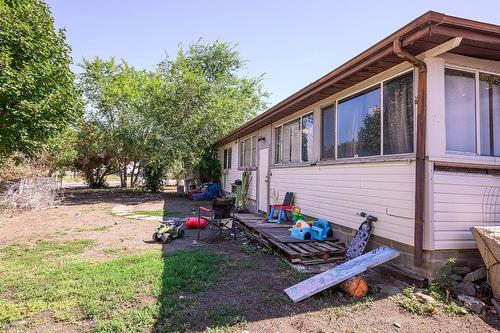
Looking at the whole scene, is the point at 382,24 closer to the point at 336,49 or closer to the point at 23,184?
the point at 336,49

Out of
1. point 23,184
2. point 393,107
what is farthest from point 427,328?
point 23,184

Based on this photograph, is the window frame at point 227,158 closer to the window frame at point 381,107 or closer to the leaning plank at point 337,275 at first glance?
the window frame at point 381,107

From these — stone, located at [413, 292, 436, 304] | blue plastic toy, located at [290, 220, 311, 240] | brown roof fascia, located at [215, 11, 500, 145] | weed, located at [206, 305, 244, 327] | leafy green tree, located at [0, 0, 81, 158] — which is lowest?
Answer: weed, located at [206, 305, 244, 327]

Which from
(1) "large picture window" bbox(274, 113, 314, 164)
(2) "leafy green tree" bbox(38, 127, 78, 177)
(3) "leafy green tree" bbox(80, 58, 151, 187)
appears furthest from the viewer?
(3) "leafy green tree" bbox(80, 58, 151, 187)

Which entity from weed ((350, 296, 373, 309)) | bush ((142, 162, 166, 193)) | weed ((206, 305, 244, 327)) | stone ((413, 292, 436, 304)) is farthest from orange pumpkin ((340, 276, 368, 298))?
bush ((142, 162, 166, 193))

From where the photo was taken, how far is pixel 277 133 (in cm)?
884

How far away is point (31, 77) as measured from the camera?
9266 mm

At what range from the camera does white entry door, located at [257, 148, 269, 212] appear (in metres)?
9.44

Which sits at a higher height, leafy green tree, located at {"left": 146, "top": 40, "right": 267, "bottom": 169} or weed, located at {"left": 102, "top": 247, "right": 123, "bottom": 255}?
leafy green tree, located at {"left": 146, "top": 40, "right": 267, "bottom": 169}

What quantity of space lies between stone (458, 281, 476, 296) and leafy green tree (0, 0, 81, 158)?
1102 centimetres

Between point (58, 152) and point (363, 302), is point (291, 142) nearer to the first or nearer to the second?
point (363, 302)

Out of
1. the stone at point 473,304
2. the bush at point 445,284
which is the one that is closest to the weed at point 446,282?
the bush at point 445,284

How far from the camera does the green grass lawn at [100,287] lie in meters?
3.03

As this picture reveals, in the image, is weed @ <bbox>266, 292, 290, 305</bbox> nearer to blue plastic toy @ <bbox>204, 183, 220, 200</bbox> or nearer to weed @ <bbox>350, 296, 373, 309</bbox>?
weed @ <bbox>350, 296, 373, 309</bbox>
